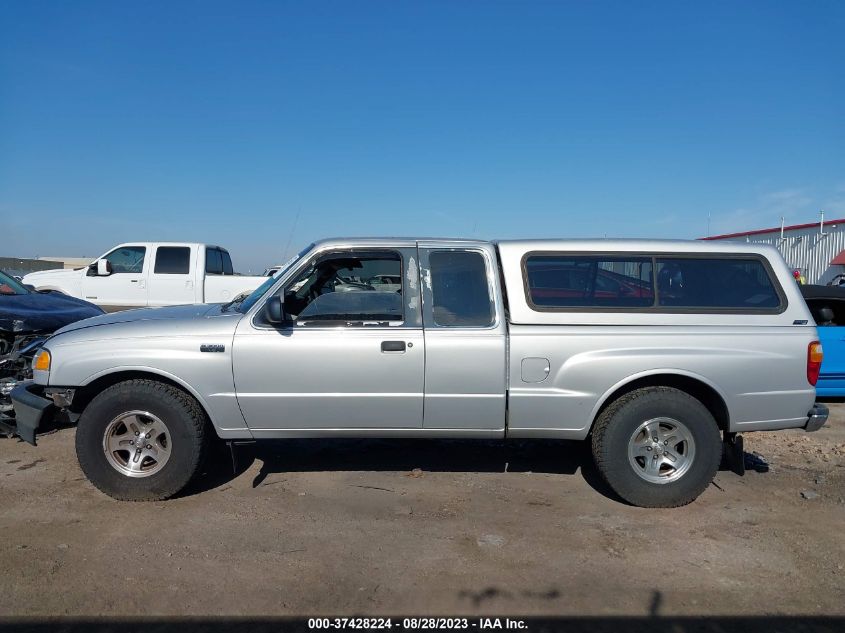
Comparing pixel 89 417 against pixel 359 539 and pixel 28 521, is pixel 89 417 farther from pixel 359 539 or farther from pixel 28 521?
pixel 359 539

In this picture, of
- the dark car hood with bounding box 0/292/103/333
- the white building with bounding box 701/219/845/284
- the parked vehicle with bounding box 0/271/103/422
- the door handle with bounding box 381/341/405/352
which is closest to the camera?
the door handle with bounding box 381/341/405/352

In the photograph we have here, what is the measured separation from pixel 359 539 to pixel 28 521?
2229mm

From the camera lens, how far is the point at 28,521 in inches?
160

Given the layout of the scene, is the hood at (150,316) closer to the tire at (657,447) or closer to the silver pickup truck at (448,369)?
the silver pickup truck at (448,369)

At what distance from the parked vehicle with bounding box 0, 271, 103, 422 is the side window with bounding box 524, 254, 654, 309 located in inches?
172

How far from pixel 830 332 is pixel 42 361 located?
7747 mm

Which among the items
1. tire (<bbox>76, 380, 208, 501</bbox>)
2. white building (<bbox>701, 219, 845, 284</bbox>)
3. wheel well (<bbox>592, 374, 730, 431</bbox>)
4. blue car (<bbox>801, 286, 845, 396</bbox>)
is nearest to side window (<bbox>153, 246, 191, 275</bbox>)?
tire (<bbox>76, 380, 208, 501</bbox>)

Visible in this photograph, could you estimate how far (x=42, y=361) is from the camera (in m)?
4.34

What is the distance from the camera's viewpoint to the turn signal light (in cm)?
432

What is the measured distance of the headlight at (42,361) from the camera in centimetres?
432

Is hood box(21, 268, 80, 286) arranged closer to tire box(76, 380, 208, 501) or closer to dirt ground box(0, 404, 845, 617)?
dirt ground box(0, 404, 845, 617)

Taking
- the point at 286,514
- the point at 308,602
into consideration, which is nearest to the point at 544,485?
the point at 286,514

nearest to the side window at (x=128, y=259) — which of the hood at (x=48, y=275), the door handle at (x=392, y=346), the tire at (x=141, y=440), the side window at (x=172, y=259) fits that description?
the side window at (x=172, y=259)

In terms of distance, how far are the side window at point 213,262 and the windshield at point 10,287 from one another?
14.2ft
